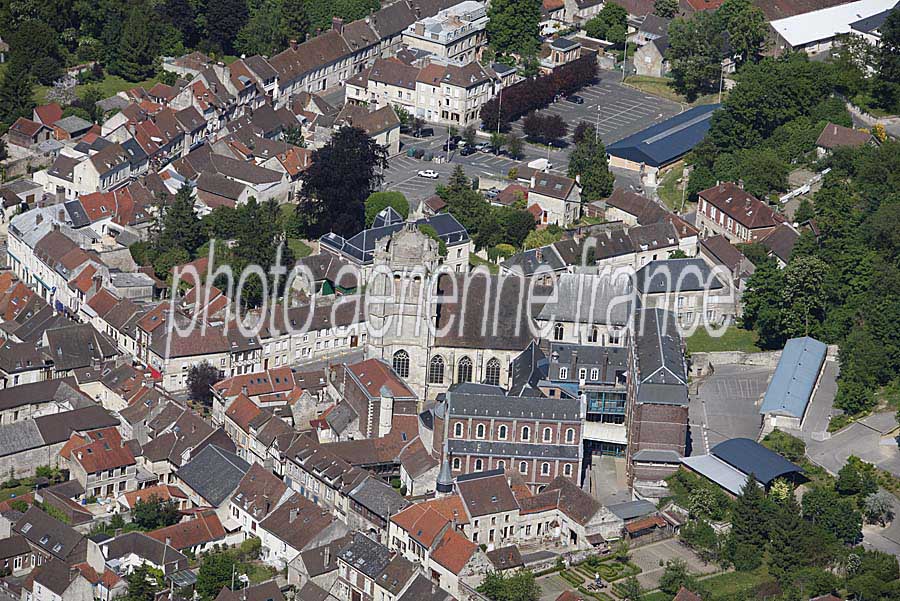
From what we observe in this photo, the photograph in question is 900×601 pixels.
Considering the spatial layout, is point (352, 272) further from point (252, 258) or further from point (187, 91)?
point (187, 91)

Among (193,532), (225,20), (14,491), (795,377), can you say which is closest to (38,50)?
(225,20)

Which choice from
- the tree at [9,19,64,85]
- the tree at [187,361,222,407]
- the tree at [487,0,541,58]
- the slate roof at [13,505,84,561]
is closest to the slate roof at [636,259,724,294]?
the tree at [187,361,222,407]

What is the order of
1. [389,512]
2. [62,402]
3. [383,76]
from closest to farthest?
[389,512] → [62,402] → [383,76]

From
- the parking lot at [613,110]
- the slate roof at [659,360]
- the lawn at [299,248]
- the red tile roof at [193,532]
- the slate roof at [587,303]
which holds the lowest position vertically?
the parking lot at [613,110]

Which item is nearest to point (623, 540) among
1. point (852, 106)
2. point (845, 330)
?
point (845, 330)

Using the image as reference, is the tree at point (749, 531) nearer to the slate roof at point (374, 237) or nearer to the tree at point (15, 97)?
the slate roof at point (374, 237)

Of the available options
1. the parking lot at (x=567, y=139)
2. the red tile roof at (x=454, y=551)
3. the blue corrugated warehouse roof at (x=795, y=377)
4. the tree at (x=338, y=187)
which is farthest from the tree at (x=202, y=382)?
the blue corrugated warehouse roof at (x=795, y=377)

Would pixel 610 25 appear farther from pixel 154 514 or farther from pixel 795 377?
pixel 154 514

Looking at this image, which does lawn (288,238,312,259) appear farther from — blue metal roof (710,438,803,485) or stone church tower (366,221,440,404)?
blue metal roof (710,438,803,485)
